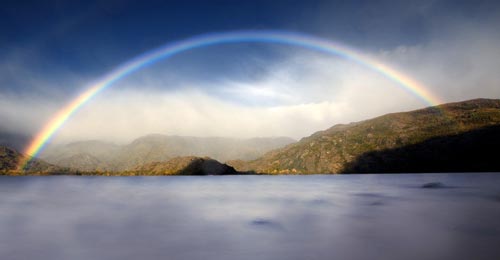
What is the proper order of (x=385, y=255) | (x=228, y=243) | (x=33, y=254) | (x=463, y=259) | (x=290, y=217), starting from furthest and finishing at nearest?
(x=290, y=217), (x=228, y=243), (x=33, y=254), (x=385, y=255), (x=463, y=259)

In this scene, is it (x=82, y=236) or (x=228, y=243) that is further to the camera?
(x=82, y=236)

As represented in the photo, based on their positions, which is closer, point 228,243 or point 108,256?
point 108,256

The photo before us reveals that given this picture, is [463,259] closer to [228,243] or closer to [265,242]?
[265,242]

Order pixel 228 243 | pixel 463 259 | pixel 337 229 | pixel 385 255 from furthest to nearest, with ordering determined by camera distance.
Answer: pixel 337 229, pixel 228 243, pixel 385 255, pixel 463 259

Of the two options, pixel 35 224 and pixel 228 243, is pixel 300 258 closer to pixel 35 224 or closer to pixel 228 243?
pixel 228 243

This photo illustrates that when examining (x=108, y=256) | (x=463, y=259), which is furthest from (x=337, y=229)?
(x=108, y=256)

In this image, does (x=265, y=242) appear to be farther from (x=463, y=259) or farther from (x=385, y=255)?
(x=463, y=259)

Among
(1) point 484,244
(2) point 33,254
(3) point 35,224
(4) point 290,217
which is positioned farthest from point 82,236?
(1) point 484,244

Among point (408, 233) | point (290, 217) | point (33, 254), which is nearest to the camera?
point (33, 254)
